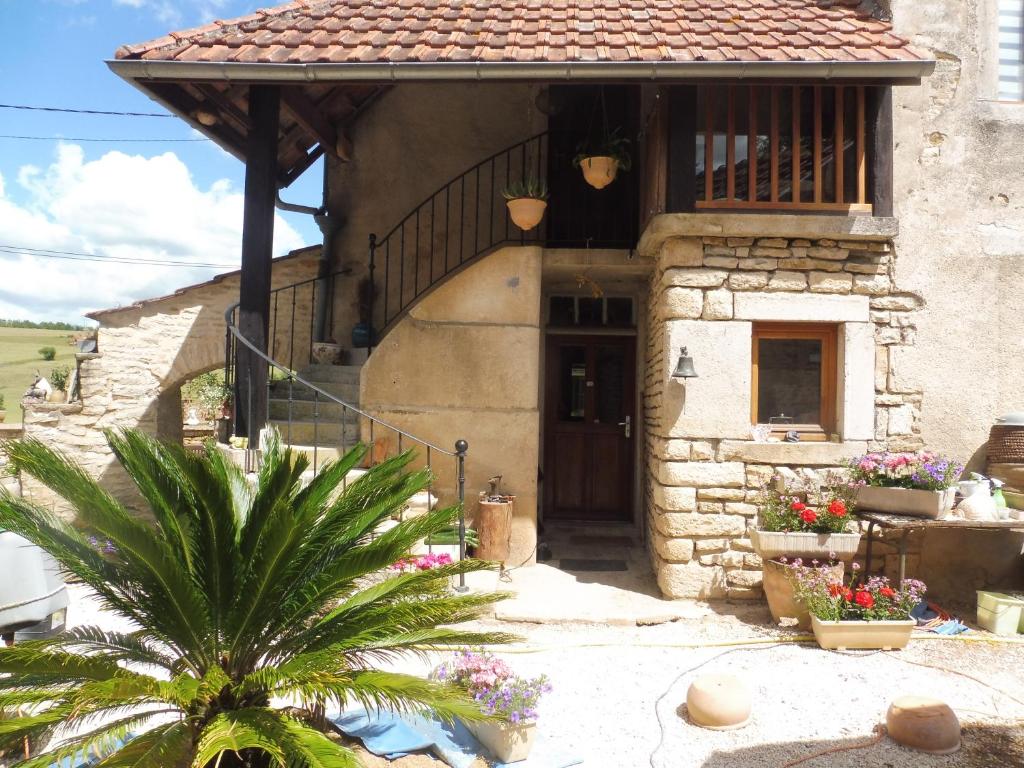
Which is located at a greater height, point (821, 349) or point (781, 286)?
point (781, 286)

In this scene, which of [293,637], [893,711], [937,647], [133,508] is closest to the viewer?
[293,637]

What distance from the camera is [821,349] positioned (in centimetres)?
593

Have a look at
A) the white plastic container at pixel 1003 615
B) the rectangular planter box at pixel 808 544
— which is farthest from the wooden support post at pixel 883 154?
the white plastic container at pixel 1003 615

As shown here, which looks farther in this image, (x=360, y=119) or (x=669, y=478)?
(x=360, y=119)

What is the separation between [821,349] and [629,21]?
10.8ft

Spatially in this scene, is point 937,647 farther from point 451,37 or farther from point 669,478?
point 451,37

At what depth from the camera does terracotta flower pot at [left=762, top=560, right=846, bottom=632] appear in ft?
17.2

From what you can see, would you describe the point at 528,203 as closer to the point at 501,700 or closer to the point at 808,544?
the point at 808,544

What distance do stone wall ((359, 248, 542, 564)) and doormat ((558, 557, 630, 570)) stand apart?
1.25 ft

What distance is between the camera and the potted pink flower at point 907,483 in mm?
5198

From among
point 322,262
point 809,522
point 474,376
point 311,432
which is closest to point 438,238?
point 322,262

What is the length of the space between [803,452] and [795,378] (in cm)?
67

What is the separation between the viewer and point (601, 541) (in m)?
7.61

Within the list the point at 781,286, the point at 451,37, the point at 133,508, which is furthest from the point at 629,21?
the point at 133,508
